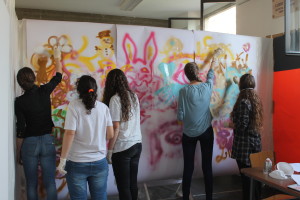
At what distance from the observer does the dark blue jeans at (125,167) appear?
228cm

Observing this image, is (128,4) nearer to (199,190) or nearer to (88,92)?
(199,190)

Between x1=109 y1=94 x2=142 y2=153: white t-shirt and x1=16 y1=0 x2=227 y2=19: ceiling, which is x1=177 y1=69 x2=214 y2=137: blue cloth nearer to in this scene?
x1=109 y1=94 x2=142 y2=153: white t-shirt

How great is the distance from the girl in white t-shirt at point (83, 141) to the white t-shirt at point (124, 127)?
0.61 ft

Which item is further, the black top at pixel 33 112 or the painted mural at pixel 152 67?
the painted mural at pixel 152 67

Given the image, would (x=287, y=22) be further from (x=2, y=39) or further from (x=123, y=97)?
(x=2, y=39)

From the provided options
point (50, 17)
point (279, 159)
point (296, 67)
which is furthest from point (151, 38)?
point (50, 17)

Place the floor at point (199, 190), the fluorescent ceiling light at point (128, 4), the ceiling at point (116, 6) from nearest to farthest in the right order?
the floor at point (199, 190) → the fluorescent ceiling light at point (128, 4) → the ceiling at point (116, 6)

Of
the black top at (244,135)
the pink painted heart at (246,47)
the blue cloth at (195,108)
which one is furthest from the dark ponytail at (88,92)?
the pink painted heart at (246,47)

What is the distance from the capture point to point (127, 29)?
2.90 m

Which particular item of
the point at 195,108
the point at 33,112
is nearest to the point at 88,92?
the point at 33,112

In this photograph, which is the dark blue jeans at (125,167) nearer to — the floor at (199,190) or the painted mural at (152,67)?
the painted mural at (152,67)

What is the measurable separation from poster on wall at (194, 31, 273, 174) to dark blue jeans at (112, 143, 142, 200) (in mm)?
1334

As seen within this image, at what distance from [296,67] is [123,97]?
7.24 feet

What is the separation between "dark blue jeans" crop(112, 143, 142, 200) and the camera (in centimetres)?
228
